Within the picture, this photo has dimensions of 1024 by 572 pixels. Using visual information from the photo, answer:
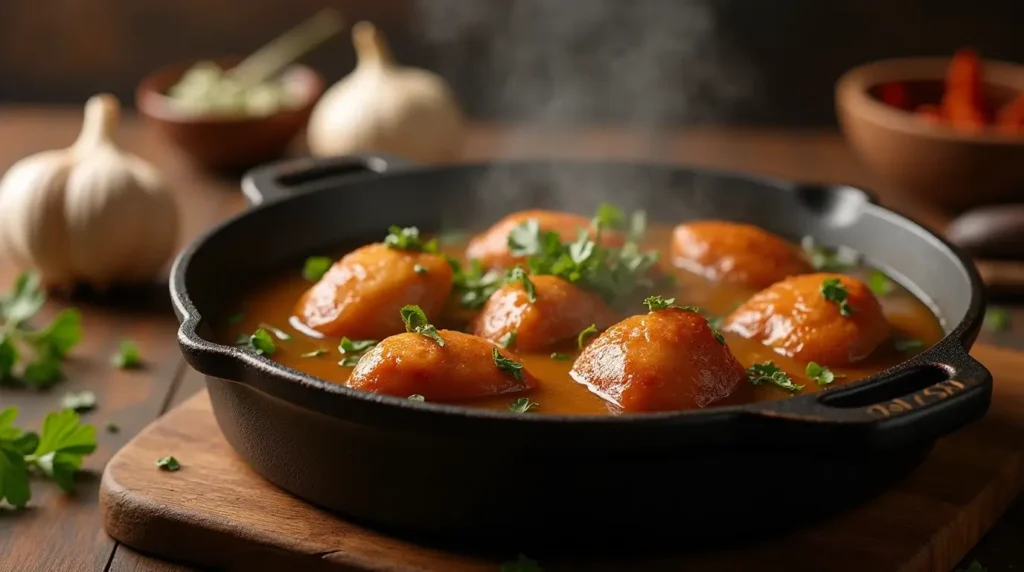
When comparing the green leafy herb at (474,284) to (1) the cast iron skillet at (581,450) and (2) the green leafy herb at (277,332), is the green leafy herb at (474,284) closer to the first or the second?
(2) the green leafy herb at (277,332)

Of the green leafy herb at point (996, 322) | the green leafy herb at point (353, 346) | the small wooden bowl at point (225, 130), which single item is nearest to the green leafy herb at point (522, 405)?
the green leafy herb at point (353, 346)

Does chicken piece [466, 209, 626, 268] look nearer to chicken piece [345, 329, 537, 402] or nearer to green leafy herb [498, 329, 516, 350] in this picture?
green leafy herb [498, 329, 516, 350]

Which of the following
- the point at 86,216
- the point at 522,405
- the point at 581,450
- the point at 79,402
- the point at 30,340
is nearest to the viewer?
the point at 581,450

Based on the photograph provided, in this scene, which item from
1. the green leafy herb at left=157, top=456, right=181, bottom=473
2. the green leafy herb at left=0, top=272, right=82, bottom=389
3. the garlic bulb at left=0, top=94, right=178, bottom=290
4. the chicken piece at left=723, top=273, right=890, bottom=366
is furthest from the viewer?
the garlic bulb at left=0, top=94, right=178, bottom=290

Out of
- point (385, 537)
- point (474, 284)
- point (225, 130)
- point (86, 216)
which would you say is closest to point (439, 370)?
point (385, 537)

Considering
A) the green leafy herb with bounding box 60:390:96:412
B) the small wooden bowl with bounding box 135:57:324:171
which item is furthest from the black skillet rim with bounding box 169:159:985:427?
the small wooden bowl with bounding box 135:57:324:171

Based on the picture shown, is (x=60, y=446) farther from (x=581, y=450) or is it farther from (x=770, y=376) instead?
(x=770, y=376)

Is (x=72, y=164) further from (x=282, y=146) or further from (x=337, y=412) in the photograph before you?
(x=337, y=412)

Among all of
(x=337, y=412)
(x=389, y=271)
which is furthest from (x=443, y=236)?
(x=337, y=412)
